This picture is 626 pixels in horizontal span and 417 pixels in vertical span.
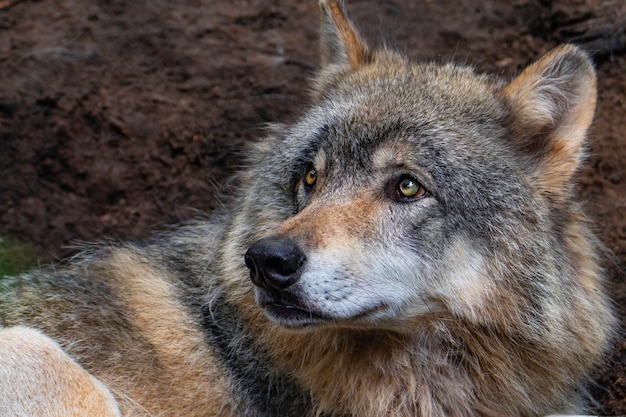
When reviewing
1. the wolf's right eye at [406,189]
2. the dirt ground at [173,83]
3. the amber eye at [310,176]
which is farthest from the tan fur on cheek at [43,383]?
the dirt ground at [173,83]

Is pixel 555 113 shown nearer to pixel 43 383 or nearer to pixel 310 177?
pixel 310 177

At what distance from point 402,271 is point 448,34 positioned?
4.38 metres

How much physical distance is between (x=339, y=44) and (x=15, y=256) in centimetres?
306

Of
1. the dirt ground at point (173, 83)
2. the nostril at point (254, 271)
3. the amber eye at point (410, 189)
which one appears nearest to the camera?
the nostril at point (254, 271)

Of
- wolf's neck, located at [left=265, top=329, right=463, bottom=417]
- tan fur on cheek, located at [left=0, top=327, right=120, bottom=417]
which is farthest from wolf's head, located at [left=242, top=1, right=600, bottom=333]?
tan fur on cheek, located at [left=0, top=327, right=120, bottom=417]

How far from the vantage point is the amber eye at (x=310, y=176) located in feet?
16.5

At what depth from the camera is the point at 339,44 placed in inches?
233

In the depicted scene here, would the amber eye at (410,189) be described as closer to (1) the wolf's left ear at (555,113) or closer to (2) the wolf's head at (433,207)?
(2) the wolf's head at (433,207)

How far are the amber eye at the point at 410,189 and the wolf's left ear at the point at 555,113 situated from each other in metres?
0.73

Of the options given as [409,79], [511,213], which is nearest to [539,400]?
[511,213]

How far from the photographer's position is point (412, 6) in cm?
847

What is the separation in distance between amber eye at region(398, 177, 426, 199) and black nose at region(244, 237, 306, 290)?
32.5 inches

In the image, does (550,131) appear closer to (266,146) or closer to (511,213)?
(511,213)

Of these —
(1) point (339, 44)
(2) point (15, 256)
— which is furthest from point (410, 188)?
(2) point (15, 256)
